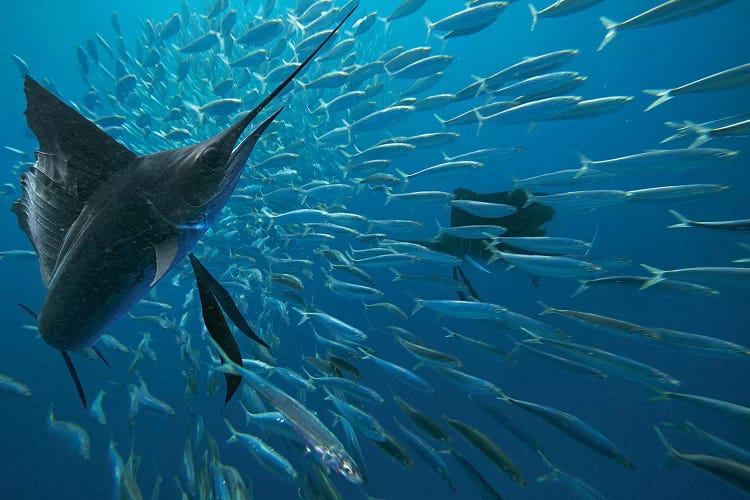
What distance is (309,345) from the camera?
1090cm

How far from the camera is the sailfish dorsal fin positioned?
1108 millimetres

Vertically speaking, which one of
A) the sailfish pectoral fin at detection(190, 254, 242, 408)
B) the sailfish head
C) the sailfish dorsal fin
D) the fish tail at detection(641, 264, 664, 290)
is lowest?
the fish tail at detection(641, 264, 664, 290)

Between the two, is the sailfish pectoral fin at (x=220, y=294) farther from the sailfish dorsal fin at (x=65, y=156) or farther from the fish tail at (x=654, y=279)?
the fish tail at (x=654, y=279)

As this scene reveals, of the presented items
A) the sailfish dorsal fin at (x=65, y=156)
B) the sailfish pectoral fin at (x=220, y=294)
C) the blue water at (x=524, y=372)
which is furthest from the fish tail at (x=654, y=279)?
the sailfish dorsal fin at (x=65, y=156)

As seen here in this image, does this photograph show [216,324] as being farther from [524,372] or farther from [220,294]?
[524,372]

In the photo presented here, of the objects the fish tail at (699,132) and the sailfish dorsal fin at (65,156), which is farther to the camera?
the fish tail at (699,132)

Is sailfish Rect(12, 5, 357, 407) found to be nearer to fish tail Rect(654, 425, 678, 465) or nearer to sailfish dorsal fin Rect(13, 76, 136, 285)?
sailfish dorsal fin Rect(13, 76, 136, 285)

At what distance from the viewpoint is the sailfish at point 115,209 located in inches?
37.9

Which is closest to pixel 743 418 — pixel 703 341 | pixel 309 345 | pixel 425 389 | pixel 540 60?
pixel 703 341

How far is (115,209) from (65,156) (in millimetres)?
293

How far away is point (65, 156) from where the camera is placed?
1.12 m

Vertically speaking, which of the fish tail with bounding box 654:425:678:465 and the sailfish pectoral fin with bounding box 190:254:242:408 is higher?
the sailfish pectoral fin with bounding box 190:254:242:408

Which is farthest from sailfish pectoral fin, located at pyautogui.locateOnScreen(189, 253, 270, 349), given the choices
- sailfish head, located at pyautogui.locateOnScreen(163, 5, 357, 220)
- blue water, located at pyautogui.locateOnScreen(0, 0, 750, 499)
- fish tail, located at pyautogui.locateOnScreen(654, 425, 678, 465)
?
blue water, located at pyautogui.locateOnScreen(0, 0, 750, 499)

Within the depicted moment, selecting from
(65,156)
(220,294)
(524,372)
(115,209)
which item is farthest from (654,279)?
(524,372)
